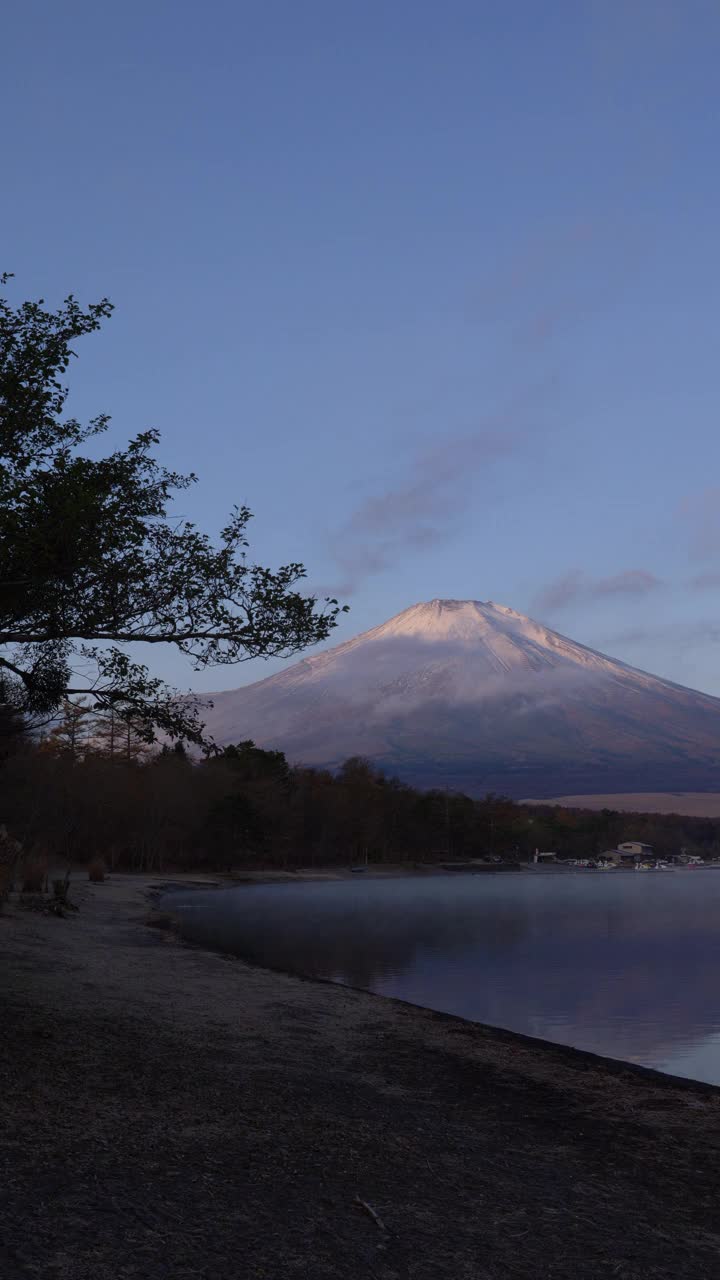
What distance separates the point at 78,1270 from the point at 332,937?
3361 centimetres

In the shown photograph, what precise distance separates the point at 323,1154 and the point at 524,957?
88.6 ft

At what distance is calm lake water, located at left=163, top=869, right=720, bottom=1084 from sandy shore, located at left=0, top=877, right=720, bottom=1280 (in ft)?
16.5

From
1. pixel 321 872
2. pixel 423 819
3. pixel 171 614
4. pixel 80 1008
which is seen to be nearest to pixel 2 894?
pixel 80 1008

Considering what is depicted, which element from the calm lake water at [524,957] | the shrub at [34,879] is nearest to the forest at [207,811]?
the shrub at [34,879]

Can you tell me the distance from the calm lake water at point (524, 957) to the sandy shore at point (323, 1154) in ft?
16.5

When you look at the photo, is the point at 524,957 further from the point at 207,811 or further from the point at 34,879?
the point at 207,811

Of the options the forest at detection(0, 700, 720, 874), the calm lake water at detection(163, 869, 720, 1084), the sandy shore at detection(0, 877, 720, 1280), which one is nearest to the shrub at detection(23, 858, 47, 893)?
the forest at detection(0, 700, 720, 874)

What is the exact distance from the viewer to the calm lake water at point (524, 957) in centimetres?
→ 1975

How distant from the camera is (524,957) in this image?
33500mm

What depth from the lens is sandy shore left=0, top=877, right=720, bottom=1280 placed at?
5812 millimetres

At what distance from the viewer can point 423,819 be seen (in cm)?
12425

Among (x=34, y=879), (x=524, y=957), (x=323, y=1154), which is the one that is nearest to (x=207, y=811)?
Answer: (x=34, y=879)

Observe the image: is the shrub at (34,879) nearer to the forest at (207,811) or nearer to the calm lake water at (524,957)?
the forest at (207,811)

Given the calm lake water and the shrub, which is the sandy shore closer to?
the calm lake water
